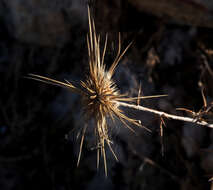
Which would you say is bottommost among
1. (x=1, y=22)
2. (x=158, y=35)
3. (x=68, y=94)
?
(x=68, y=94)

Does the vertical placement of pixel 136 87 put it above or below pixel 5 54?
below

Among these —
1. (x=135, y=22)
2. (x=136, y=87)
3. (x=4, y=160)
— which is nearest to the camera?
(x=136, y=87)

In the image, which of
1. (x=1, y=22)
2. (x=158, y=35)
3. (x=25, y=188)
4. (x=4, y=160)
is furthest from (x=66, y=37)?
(x=25, y=188)

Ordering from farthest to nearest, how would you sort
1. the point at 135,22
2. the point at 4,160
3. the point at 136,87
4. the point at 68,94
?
the point at 68,94, the point at 4,160, the point at 135,22, the point at 136,87

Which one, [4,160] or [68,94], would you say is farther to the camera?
[68,94]

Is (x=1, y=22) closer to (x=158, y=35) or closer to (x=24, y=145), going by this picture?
(x=24, y=145)

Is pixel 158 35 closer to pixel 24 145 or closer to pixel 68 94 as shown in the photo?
pixel 68 94

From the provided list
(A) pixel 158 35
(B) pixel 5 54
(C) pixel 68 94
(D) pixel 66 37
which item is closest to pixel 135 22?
(A) pixel 158 35
